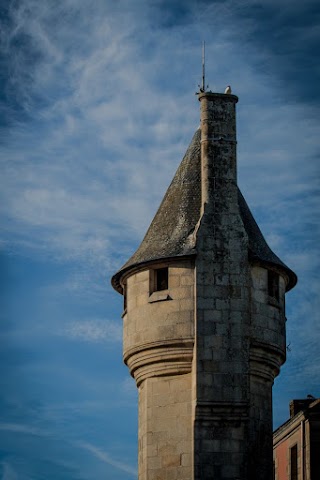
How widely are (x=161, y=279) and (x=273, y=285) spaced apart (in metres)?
2.41

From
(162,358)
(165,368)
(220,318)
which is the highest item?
(220,318)

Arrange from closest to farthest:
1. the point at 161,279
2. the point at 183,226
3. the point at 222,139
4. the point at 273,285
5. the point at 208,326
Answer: the point at 208,326, the point at 161,279, the point at 183,226, the point at 273,285, the point at 222,139

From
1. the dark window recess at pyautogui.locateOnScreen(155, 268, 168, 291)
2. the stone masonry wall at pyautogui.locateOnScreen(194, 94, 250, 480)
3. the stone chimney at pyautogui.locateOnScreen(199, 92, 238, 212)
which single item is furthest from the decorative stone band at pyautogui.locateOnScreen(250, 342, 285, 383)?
the stone chimney at pyautogui.locateOnScreen(199, 92, 238, 212)

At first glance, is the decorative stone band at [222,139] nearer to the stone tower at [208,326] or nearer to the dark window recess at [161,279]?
the stone tower at [208,326]

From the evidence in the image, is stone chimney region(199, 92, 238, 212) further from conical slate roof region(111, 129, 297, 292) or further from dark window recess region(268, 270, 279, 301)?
dark window recess region(268, 270, 279, 301)

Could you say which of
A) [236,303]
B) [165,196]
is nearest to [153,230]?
[165,196]

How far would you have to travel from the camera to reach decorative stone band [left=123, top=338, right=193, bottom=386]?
81.3ft

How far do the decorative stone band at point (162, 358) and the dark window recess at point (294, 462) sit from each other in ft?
54.7

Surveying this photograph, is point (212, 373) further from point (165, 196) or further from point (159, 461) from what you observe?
point (165, 196)

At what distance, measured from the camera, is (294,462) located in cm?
4138

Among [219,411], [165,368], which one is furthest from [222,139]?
[219,411]

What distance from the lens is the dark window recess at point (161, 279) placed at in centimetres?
2567

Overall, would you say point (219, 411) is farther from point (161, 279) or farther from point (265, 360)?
point (161, 279)

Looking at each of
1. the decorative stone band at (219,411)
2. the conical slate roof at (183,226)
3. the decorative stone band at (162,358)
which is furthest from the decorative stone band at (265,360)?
the conical slate roof at (183,226)
